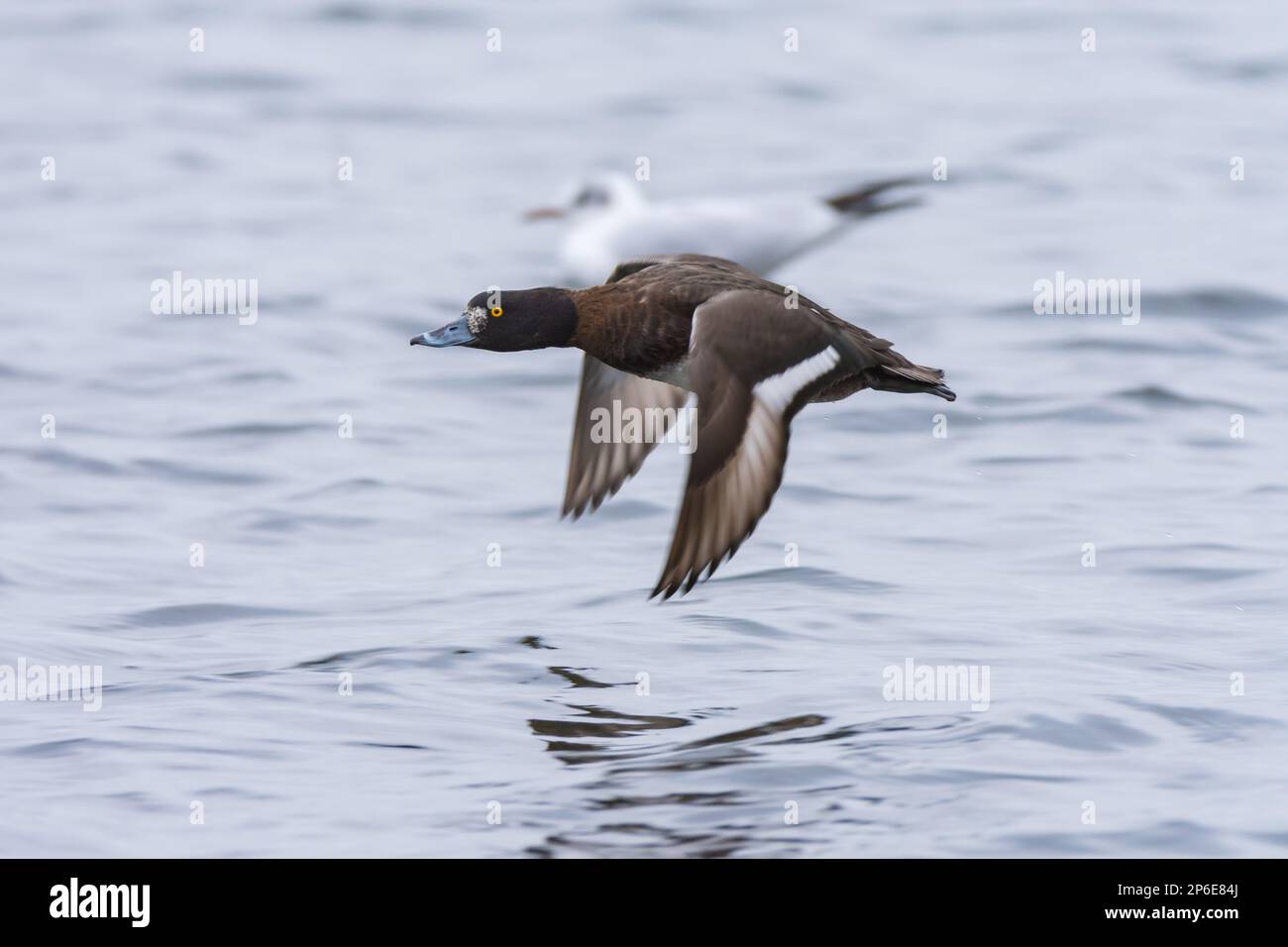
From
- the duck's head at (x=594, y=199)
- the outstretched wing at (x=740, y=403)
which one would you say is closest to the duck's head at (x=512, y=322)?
the outstretched wing at (x=740, y=403)

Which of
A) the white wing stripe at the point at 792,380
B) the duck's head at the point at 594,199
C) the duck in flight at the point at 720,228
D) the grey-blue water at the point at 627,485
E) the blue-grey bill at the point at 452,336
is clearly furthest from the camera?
the duck's head at the point at 594,199

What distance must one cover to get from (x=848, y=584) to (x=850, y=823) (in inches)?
107

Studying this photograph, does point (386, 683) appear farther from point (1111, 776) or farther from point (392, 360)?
point (392, 360)

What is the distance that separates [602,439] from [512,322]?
1117 mm

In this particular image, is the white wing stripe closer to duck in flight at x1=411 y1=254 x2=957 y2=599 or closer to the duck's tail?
duck in flight at x1=411 y1=254 x2=957 y2=599

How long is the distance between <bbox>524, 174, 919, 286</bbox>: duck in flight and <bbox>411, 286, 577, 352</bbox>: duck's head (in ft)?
17.8

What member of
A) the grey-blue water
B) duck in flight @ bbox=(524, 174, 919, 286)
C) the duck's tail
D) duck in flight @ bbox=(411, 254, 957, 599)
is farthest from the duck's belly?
duck in flight @ bbox=(524, 174, 919, 286)

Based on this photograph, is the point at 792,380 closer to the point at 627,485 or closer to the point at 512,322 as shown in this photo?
the point at 512,322

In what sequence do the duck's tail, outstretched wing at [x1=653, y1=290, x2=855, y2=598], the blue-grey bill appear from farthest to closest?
1. the duck's tail
2. the blue-grey bill
3. outstretched wing at [x1=653, y1=290, x2=855, y2=598]

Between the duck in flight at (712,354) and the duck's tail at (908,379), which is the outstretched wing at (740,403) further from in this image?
the duck's tail at (908,379)

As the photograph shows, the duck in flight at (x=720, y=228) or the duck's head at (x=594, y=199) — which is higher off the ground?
the duck's head at (x=594, y=199)

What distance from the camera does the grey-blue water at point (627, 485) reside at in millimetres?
6129

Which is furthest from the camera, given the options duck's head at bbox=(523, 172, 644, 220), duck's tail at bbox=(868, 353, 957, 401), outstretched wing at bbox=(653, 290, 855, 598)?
duck's head at bbox=(523, 172, 644, 220)

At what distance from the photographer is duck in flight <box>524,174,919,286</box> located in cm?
1316
